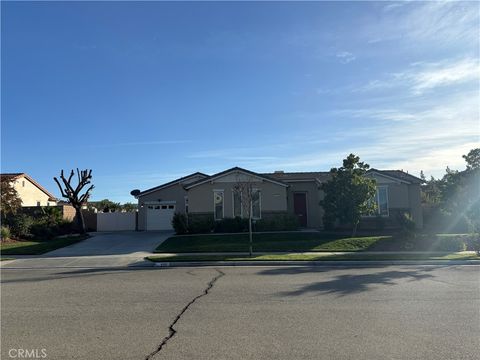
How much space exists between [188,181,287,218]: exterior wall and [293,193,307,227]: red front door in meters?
2.83

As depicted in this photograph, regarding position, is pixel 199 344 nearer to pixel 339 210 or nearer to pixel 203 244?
pixel 203 244

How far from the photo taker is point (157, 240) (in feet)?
84.0

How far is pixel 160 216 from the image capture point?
34750 mm

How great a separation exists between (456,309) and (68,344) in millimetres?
6666

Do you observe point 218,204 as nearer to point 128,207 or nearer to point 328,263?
point 328,263

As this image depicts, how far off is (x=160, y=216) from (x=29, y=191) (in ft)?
50.4

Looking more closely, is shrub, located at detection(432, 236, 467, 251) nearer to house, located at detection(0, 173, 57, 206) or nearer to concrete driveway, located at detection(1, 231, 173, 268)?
concrete driveway, located at detection(1, 231, 173, 268)

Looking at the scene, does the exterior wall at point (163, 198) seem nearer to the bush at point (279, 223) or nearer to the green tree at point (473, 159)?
the bush at point (279, 223)

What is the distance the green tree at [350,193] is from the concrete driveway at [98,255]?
9983 mm

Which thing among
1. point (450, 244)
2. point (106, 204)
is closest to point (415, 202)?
point (450, 244)

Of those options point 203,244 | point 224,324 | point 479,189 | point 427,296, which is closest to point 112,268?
point 203,244

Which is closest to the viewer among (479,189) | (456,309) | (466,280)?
(456,309)

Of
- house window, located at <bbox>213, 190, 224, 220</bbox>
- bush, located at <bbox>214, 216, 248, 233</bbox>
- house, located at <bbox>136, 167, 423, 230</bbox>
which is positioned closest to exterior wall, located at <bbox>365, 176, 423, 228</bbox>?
house, located at <bbox>136, 167, 423, 230</bbox>

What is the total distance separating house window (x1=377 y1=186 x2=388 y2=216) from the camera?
93.3 ft
